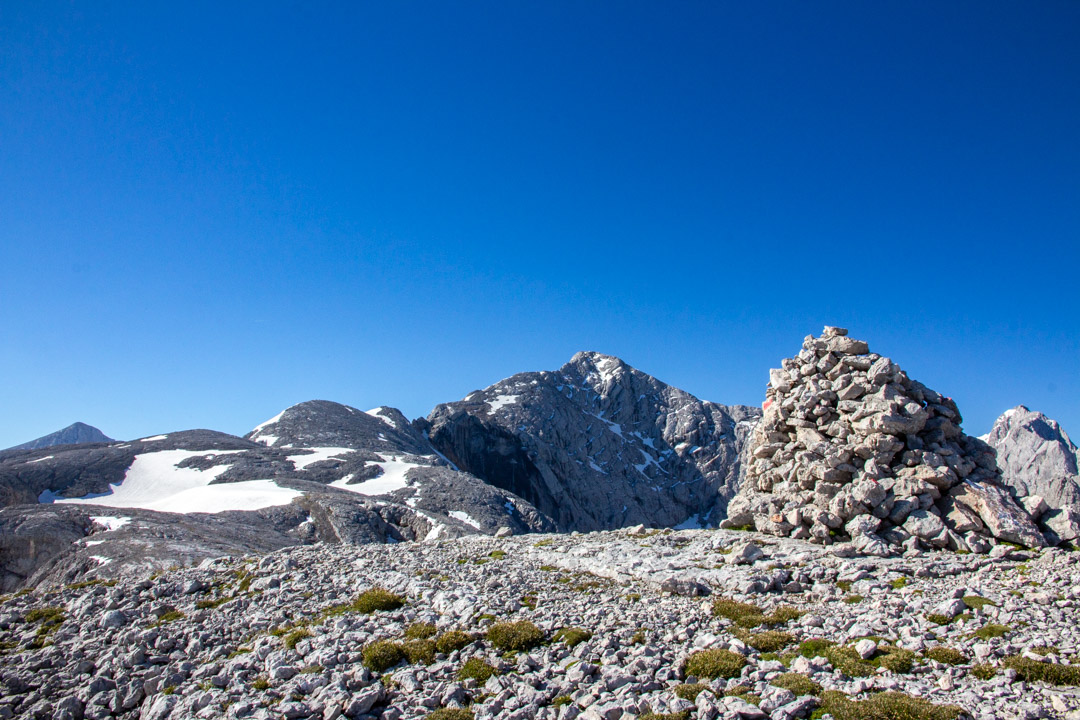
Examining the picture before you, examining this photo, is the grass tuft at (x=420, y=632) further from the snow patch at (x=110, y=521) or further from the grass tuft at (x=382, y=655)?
the snow patch at (x=110, y=521)

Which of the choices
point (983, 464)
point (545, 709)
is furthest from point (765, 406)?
point (545, 709)

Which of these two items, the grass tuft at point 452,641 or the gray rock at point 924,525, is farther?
the gray rock at point 924,525

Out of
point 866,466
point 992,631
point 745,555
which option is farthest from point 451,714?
point 866,466

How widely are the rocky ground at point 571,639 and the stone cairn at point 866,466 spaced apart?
2305 mm

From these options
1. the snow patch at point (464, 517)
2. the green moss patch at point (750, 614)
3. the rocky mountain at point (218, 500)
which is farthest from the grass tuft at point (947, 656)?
the snow patch at point (464, 517)

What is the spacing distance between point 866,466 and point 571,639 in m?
21.5

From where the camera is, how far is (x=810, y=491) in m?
32.2

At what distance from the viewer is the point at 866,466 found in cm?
3098

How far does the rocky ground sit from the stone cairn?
2.31 meters

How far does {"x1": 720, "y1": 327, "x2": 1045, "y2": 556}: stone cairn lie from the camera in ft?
89.3

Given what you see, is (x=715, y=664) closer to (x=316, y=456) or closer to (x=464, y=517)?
(x=464, y=517)

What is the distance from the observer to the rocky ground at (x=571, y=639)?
13.7 m

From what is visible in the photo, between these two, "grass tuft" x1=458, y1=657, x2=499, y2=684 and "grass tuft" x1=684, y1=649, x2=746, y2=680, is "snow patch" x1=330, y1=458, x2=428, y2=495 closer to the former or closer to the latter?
"grass tuft" x1=458, y1=657, x2=499, y2=684

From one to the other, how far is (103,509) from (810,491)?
86238mm
